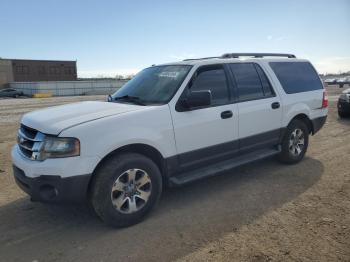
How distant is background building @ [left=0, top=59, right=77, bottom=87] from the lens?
6757 centimetres

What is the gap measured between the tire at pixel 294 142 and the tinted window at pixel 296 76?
64 centimetres

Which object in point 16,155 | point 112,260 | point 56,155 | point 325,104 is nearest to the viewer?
point 112,260

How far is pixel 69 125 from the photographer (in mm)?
3480

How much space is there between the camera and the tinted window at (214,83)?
4.47m

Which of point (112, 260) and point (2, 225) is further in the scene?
point (2, 225)

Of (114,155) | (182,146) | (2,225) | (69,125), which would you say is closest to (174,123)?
(182,146)

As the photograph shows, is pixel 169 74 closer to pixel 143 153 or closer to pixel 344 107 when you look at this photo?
pixel 143 153

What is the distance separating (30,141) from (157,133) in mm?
1485

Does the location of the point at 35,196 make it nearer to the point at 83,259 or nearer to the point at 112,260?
the point at 83,259

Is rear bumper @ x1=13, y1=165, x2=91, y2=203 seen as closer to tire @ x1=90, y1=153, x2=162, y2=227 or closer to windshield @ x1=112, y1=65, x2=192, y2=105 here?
tire @ x1=90, y1=153, x2=162, y2=227

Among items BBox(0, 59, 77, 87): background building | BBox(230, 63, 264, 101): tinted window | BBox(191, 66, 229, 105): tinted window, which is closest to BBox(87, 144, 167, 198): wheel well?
BBox(191, 66, 229, 105): tinted window

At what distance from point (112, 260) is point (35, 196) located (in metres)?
1.11

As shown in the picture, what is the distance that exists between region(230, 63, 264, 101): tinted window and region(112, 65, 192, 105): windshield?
0.89 m

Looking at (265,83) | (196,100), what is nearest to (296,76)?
(265,83)
